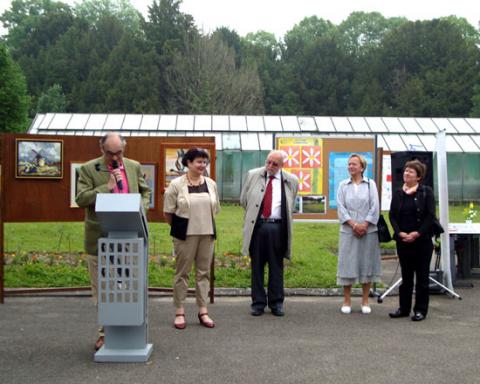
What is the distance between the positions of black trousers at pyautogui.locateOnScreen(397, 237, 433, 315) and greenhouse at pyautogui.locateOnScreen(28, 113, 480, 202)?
1992cm

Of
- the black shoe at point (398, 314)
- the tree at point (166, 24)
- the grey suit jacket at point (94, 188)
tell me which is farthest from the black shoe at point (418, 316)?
the tree at point (166, 24)

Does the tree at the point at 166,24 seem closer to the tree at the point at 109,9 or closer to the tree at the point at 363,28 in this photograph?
the tree at the point at 109,9

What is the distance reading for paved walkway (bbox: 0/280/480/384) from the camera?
5.32 meters

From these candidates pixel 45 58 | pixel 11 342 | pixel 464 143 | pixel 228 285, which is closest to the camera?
pixel 11 342

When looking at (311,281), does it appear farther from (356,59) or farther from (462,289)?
(356,59)

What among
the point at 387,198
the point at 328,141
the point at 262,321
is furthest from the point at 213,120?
the point at 262,321

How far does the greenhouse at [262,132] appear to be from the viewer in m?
28.0

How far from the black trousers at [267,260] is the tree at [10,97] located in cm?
3310

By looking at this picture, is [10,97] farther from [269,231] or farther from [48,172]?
[269,231]

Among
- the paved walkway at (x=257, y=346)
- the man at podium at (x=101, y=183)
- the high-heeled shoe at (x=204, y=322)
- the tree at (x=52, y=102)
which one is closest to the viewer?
the paved walkway at (x=257, y=346)

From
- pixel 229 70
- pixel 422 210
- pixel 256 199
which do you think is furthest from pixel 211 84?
pixel 422 210

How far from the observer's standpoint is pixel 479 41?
233ft

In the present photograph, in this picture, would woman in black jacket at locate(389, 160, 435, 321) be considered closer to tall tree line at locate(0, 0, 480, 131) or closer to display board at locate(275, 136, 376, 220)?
display board at locate(275, 136, 376, 220)

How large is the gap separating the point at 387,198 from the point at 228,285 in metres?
5.18
